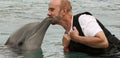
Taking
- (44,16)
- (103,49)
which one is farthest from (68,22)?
(44,16)

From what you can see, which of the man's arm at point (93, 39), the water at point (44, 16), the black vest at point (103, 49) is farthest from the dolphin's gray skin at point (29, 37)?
the man's arm at point (93, 39)

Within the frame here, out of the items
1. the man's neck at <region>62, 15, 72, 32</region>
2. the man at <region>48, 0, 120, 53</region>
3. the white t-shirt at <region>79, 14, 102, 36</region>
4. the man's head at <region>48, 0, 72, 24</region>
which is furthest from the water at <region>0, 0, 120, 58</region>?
the man's head at <region>48, 0, 72, 24</region>

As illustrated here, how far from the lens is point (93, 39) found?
299 inches

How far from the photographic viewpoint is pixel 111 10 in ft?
51.3

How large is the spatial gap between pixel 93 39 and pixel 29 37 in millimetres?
2122

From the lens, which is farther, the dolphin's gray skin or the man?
the dolphin's gray skin

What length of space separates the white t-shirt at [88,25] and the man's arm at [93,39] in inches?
2.9

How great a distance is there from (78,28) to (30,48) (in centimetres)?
184

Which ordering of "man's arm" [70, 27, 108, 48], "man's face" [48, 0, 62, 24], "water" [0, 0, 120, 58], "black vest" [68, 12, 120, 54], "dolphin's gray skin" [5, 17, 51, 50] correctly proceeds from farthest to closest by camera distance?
1. "water" [0, 0, 120, 58]
2. "dolphin's gray skin" [5, 17, 51, 50]
3. "black vest" [68, 12, 120, 54]
4. "man's face" [48, 0, 62, 24]
5. "man's arm" [70, 27, 108, 48]

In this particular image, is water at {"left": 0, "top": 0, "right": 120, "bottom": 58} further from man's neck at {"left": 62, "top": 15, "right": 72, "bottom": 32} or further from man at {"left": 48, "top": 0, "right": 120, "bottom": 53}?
man's neck at {"left": 62, "top": 15, "right": 72, "bottom": 32}

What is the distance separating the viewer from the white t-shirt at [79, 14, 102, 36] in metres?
7.61

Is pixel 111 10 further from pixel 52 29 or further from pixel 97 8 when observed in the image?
pixel 52 29

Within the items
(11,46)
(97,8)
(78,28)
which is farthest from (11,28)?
(78,28)

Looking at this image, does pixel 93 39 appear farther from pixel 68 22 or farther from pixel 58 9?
pixel 58 9
